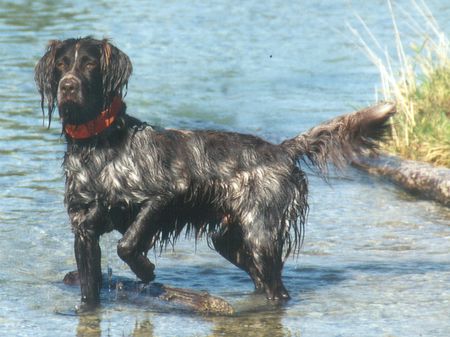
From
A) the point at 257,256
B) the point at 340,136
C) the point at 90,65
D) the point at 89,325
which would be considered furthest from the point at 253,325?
the point at 90,65

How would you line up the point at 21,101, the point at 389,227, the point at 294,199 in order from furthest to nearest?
the point at 21,101 < the point at 389,227 < the point at 294,199

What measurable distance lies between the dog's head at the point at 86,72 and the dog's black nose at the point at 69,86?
0.05 m

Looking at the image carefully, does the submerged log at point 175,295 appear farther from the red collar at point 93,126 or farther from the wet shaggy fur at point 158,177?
the red collar at point 93,126

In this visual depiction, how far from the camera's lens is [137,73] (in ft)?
54.5

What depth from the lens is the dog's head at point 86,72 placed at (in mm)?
7215

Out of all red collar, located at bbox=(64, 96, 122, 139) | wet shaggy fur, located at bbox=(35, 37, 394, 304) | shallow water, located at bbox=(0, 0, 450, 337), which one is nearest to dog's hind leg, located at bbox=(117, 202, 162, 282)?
wet shaggy fur, located at bbox=(35, 37, 394, 304)

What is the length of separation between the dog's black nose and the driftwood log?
13.7 ft

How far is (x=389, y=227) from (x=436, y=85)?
3.21 metres

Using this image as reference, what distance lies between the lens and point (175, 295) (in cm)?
739

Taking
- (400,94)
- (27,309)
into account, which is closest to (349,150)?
(27,309)

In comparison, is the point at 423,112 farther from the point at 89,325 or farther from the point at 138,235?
the point at 89,325

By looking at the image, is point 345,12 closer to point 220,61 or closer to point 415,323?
point 220,61

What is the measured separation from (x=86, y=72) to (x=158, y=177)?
80 centimetres

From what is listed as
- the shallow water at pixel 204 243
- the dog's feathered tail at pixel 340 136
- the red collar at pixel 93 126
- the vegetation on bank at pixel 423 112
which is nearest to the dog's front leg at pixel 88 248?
the shallow water at pixel 204 243
